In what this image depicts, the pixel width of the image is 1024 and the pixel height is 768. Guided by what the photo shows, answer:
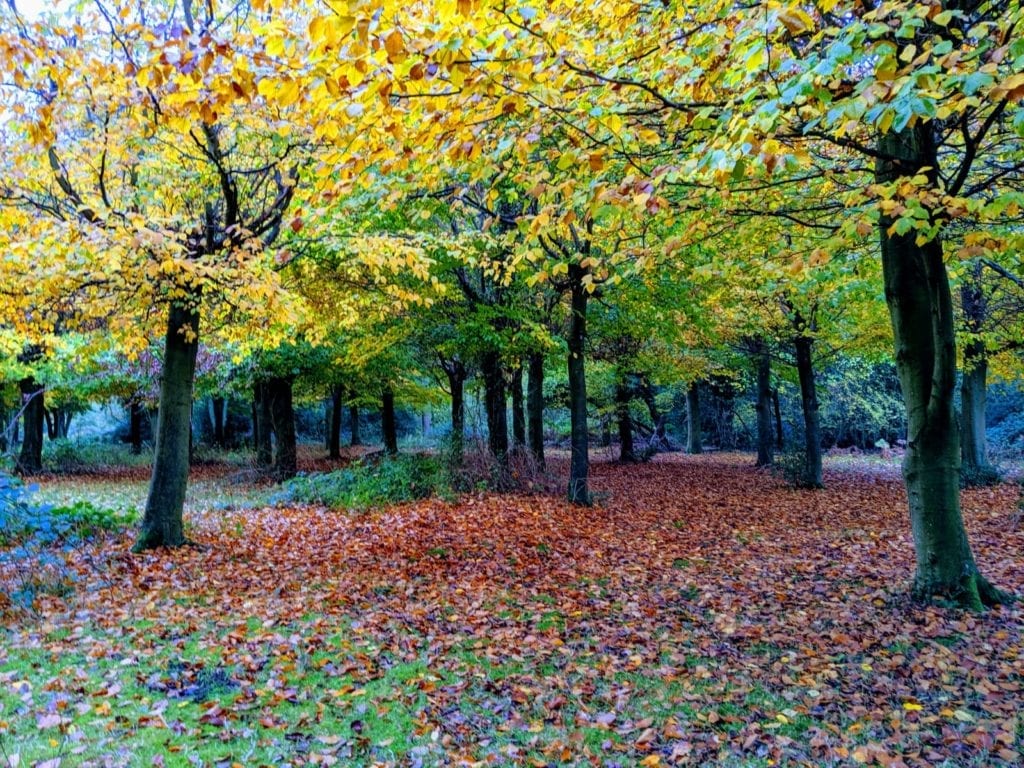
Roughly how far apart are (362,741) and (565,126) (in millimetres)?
4442

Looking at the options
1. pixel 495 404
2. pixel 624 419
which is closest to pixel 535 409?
pixel 495 404

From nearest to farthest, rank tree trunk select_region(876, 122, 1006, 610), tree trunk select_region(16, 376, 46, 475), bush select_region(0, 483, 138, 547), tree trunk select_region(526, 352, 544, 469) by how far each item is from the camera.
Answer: tree trunk select_region(876, 122, 1006, 610) < bush select_region(0, 483, 138, 547) < tree trunk select_region(526, 352, 544, 469) < tree trunk select_region(16, 376, 46, 475)

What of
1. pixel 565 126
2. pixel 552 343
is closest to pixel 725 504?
pixel 552 343

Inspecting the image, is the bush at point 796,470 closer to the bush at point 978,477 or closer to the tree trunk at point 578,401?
the bush at point 978,477

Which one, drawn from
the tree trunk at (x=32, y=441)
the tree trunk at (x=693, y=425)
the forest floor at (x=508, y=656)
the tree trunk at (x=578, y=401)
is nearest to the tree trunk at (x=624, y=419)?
the tree trunk at (x=693, y=425)

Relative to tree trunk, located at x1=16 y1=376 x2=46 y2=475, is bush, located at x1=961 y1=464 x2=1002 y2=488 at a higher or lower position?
lower

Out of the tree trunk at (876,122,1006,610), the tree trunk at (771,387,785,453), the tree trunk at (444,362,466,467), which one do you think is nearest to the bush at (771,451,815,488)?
the tree trunk at (444,362,466,467)

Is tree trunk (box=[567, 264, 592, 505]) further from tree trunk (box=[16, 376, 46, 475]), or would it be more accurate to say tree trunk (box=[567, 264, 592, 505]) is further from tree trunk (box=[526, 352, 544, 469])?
tree trunk (box=[16, 376, 46, 475])

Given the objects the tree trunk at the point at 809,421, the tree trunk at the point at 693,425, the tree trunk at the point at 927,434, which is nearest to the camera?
the tree trunk at the point at 927,434

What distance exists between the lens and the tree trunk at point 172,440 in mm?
8547

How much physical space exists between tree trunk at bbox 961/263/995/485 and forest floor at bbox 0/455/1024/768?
677cm

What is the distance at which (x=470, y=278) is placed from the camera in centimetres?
1473

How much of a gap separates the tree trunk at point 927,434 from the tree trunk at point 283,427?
16792 mm

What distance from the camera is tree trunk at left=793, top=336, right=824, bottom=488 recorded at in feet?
51.8
